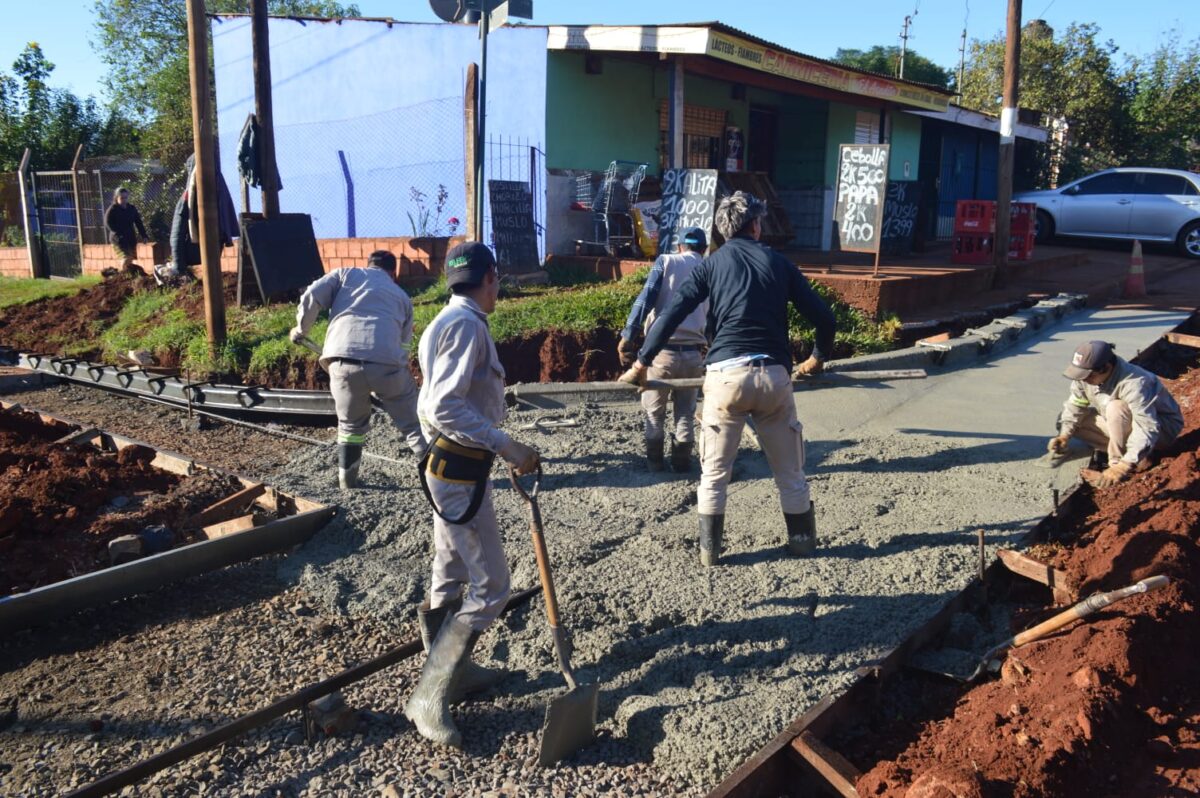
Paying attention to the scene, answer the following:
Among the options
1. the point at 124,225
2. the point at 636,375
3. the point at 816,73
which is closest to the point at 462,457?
the point at 636,375

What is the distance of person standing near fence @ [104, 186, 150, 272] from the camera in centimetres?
1614

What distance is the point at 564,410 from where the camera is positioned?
26.3 ft

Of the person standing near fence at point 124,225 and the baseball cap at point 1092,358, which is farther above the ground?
the person standing near fence at point 124,225

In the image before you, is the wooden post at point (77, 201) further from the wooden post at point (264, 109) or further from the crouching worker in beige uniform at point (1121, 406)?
the crouching worker in beige uniform at point (1121, 406)

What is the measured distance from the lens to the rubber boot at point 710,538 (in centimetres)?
484

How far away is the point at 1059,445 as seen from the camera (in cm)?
615

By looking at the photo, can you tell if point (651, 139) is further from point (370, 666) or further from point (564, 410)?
point (370, 666)

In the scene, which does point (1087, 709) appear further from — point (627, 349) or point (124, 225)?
point (124, 225)

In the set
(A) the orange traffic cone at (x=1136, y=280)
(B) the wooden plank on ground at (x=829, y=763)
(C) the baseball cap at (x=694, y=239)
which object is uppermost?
(C) the baseball cap at (x=694, y=239)

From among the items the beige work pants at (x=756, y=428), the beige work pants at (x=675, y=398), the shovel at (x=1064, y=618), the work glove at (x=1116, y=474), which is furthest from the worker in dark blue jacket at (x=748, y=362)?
the work glove at (x=1116, y=474)

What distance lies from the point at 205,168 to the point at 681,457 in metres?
6.95

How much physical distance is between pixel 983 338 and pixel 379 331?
6.54 metres

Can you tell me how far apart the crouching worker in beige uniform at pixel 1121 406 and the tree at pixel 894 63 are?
1664 inches

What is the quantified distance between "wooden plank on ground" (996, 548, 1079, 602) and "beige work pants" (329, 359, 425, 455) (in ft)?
11.9
